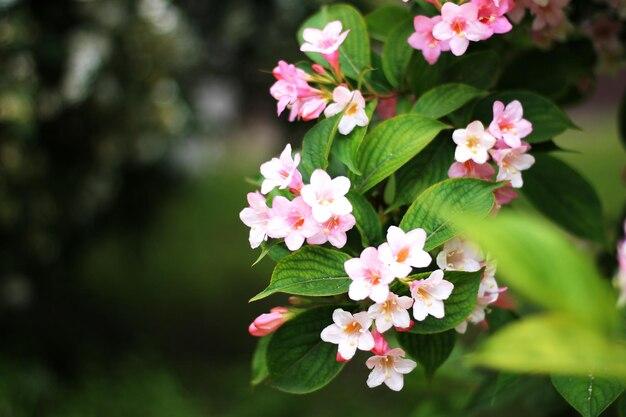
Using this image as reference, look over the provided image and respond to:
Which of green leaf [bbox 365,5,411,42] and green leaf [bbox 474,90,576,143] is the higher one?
green leaf [bbox 365,5,411,42]

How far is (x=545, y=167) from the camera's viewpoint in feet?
3.93

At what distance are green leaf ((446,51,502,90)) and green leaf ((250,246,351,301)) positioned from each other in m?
0.36

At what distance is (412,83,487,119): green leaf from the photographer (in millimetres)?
1028

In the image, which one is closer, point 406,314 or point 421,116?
point 406,314

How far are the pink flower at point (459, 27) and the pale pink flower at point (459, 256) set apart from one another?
225 millimetres

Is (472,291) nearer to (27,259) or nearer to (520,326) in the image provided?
(520,326)

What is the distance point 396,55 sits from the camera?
42.9 inches

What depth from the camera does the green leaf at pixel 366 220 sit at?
3.02ft

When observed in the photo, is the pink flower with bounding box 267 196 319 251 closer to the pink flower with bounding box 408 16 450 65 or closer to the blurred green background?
the pink flower with bounding box 408 16 450 65

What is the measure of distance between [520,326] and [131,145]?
8.57 ft

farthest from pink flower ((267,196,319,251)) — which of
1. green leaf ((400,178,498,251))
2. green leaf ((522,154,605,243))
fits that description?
green leaf ((522,154,605,243))

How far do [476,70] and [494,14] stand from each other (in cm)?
16

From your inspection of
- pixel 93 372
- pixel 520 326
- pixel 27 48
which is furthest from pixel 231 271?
pixel 520 326

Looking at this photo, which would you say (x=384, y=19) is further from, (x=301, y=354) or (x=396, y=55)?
(x=301, y=354)
